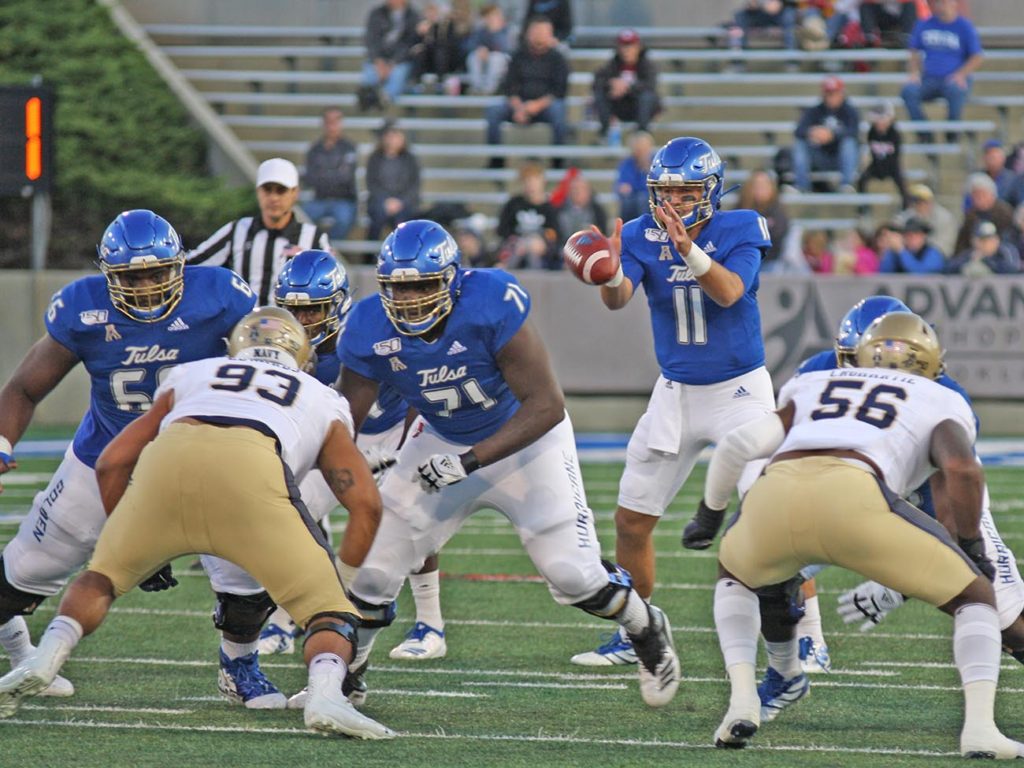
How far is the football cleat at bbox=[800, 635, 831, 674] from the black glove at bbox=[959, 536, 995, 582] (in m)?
1.32

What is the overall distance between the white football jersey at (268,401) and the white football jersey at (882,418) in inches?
50.1

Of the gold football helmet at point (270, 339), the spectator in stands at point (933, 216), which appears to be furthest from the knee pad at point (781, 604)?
the spectator in stands at point (933, 216)

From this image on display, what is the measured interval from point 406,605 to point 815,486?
3.45 m

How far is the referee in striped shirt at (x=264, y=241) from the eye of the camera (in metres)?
8.33

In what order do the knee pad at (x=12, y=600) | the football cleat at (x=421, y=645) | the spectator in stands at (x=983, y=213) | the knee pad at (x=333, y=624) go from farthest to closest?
1. the spectator in stands at (x=983, y=213)
2. the football cleat at (x=421, y=645)
3. the knee pad at (x=12, y=600)
4. the knee pad at (x=333, y=624)

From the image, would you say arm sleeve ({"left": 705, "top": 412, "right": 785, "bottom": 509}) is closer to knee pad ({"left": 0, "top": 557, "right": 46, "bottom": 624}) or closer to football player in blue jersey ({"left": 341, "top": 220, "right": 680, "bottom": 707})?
football player in blue jersey ({"left": 341, "top": 220, "right": 680, "bottom": 707})

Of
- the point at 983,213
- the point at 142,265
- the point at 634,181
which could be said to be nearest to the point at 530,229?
the point at 634,181

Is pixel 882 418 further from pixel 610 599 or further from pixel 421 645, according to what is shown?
pixel 421 645

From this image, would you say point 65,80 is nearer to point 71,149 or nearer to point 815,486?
point 71,149

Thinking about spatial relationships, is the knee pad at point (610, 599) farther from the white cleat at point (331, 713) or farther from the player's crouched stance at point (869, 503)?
the white cleat at point (331, 713)

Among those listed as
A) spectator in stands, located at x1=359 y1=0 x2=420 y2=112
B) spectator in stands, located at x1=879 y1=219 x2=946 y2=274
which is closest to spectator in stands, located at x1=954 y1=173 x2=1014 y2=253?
spectator in stands, located at x1=879 y1=219 x2=946 y2=274

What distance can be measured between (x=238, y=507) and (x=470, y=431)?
1.13 meters

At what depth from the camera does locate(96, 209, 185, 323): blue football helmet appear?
5.91 m

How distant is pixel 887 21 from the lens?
737 inches
